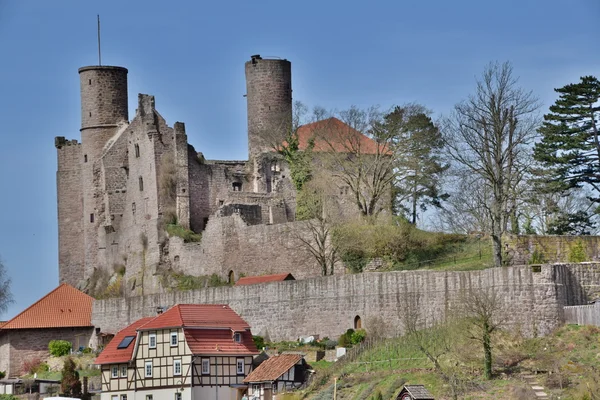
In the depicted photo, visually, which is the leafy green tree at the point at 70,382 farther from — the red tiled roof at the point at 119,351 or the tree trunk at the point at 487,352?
the tree trunk at the point at 487,352

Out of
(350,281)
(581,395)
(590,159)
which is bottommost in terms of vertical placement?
(581,395)

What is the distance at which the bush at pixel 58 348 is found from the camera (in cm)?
7281

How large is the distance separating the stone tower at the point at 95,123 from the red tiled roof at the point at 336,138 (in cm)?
1181

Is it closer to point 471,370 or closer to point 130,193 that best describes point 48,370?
point 130,193

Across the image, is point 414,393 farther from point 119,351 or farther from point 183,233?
point 183,233

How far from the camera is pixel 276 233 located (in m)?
74.4

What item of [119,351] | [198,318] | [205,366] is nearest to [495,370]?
[205,366]

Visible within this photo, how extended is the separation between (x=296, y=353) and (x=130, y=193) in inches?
946

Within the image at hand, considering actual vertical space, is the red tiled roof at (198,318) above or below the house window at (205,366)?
above

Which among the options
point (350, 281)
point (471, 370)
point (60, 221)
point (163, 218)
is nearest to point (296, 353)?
point (350, 281)

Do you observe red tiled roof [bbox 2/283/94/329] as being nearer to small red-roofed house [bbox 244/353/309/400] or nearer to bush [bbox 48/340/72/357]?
bush [bbox 48/340/72/357]

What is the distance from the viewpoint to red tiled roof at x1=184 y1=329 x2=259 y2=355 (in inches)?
2477

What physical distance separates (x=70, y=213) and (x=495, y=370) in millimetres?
39704

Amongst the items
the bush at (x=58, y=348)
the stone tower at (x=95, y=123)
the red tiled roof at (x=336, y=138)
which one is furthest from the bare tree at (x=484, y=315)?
the stone tower at (x=95, y=123)
